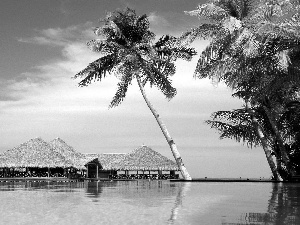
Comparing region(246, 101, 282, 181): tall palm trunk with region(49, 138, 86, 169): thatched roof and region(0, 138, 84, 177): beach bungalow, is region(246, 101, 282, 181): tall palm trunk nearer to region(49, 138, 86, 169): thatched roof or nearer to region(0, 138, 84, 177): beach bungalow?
region(0, 138, 84, 177): beach bungalow

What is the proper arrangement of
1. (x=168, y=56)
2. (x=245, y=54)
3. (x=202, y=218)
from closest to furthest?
(x=202, y=218)
(x=245, y=54)
(x=168, y=56)

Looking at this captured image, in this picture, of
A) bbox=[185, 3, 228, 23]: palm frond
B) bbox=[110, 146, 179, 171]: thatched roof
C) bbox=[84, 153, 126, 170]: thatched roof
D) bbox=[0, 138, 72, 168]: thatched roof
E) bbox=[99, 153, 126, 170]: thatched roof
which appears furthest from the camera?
bbox=[99, 153, 126, 170]: thatched roof

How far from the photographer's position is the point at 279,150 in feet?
64.9

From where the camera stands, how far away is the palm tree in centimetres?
1181

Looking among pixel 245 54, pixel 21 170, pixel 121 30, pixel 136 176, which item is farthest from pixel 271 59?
pixel 21 170

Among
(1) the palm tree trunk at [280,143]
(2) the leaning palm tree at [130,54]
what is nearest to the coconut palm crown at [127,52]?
(2) the leaning palm tree at [130,54]

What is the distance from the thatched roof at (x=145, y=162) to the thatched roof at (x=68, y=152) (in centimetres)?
250

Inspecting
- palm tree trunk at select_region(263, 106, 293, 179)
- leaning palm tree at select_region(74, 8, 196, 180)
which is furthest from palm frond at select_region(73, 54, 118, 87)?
palm tree trunk at select_region(263, 106, 293, 179)

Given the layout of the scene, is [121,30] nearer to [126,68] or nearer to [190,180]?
[126,68]

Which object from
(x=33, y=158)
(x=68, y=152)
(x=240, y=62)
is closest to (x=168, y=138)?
(x=240, y=62)

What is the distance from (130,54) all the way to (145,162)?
14295 millimetres

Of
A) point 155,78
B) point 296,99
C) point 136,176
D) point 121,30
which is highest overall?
point 121,30

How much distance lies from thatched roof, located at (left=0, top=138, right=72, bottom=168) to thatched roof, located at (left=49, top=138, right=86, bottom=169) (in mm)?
1969

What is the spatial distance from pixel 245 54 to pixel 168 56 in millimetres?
9536
